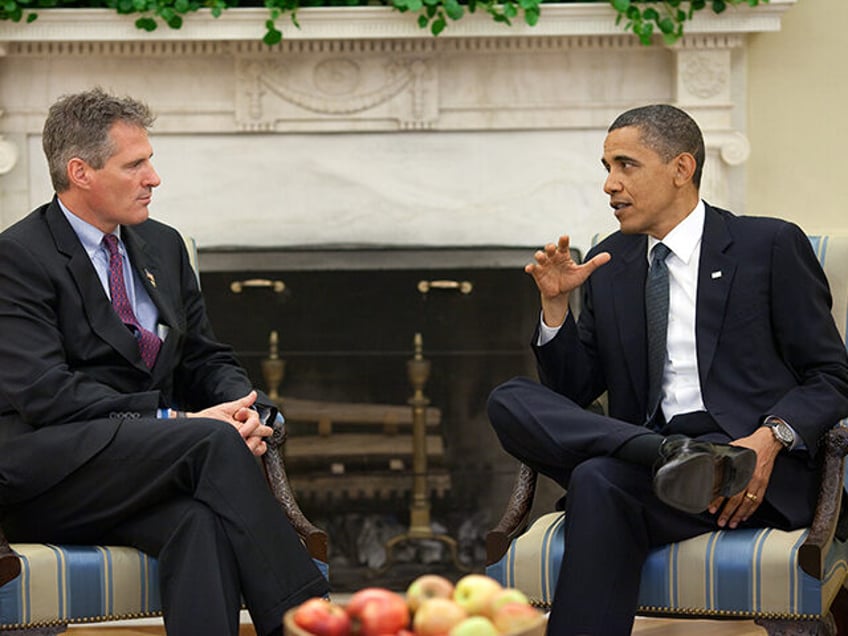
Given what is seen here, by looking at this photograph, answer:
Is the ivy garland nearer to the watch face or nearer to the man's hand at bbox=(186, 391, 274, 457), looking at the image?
the man's hand at bbox=(186, 391, 274, 457)

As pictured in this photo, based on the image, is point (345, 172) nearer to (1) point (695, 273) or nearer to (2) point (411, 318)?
(2) point (411, 318)

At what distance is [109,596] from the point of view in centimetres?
245

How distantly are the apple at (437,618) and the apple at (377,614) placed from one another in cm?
2

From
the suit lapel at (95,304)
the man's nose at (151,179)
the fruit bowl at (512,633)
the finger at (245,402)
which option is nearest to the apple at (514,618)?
the fruit bowl at (512,633)

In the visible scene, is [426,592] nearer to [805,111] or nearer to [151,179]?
[151,179]

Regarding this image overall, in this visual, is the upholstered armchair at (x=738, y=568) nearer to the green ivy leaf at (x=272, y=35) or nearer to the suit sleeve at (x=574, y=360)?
the suit sleeve at (x=574, y=360)

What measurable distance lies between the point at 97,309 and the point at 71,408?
237mm

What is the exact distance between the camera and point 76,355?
8.66 ft

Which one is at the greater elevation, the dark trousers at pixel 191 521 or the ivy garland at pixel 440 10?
the ivy garland at pixel 440 10

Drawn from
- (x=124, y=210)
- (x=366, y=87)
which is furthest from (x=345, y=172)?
(x=124, y=210)

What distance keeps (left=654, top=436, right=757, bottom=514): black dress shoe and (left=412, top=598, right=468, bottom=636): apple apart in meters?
0.81

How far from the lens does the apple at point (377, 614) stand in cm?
152

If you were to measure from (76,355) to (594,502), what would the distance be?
106 cm

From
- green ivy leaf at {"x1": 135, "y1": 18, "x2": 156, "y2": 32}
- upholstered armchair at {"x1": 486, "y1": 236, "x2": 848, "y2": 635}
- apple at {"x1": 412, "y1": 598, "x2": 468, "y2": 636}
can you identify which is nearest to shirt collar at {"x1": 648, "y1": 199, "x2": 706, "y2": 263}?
upholstered armchair at {"x1": 486, "y1": 236, "x2": 848, "y2": 635}
